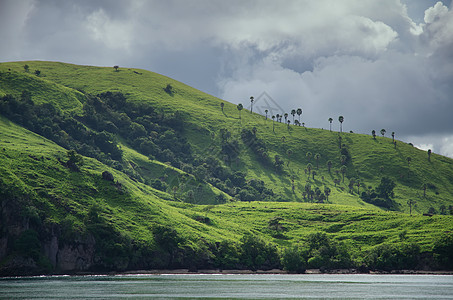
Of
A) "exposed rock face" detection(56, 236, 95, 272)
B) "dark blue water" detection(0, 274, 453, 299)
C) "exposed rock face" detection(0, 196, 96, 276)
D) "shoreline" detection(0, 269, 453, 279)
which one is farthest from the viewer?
"shoreline" detection(0, 269, 453, 279)

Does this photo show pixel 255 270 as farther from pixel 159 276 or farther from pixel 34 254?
pixel 34 254

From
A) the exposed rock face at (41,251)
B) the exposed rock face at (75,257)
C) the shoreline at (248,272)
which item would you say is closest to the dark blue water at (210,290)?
the exposed rock face at (41,251)

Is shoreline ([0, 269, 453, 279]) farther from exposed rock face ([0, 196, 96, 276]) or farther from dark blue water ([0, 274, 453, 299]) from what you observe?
dark blue water ([0, 274, 453, 299])

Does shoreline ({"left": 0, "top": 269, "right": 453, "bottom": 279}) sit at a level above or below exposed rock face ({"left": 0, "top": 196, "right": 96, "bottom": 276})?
below

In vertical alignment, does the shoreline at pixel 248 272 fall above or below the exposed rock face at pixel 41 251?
below

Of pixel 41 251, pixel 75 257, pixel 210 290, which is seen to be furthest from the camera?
pixel 75 257

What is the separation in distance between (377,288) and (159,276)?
7173cm

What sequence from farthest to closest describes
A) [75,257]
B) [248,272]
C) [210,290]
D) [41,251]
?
[248,272] < [75,257] < [41,251] < [210,290]

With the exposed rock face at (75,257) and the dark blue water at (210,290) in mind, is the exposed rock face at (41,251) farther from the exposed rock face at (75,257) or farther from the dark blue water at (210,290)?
the dark blue water at (210,290)

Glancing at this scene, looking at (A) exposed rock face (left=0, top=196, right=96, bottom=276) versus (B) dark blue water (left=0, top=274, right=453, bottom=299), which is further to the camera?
(A) exposed rock face (left=0, top=196, right=96, bottom=276)

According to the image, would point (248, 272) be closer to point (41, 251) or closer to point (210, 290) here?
point (210, 290)

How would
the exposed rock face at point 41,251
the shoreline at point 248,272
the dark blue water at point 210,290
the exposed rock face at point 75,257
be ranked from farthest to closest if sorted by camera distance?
the shoreline at point 248,272 < the exposed rock face at point 75,257 < the exposed rock face at point 41,251 < the dark blue water at point 210,290

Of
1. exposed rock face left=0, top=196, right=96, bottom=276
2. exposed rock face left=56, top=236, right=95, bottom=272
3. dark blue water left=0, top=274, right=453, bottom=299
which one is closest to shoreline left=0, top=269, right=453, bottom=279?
exposed rock face left=56, top=236, right=95, bottom=272

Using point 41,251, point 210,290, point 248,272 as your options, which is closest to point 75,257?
point 41,251
